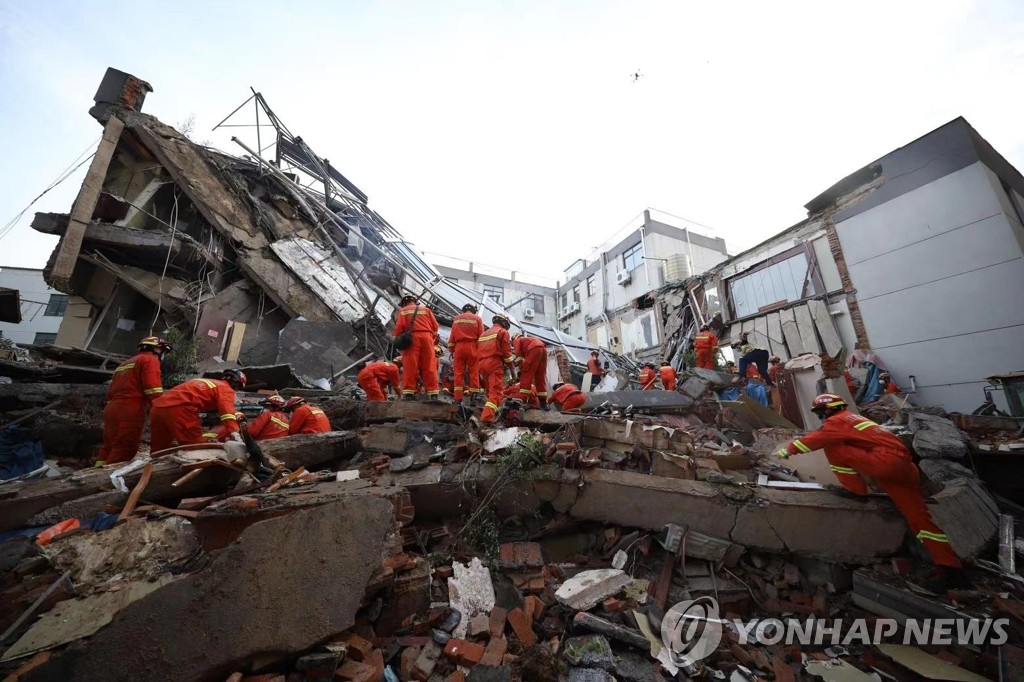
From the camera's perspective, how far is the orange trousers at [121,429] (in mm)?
4363

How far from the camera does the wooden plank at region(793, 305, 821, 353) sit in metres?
10.4

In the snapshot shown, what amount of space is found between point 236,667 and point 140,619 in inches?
20.7

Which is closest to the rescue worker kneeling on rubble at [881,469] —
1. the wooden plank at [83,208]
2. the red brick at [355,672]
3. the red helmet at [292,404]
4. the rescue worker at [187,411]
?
the red brick at [355,672]

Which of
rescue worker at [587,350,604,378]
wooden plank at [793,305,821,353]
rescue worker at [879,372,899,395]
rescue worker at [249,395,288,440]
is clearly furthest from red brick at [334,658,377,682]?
wooden plank at [793,305,821,353]

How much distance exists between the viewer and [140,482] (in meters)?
2.99

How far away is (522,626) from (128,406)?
511 centimetres

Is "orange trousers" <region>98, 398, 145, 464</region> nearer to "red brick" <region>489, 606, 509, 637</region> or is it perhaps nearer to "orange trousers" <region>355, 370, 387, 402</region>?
"orange trousers" <region>355, 370, 387, 402</region>

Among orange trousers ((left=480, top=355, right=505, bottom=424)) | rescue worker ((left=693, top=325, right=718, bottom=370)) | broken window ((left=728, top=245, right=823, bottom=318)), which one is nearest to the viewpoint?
orange trousers ((left=480, top=355, right=505, bottom=424))

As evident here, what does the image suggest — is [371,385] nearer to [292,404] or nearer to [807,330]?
[292,404]

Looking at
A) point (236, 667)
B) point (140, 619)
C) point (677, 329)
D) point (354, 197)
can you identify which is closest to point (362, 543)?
point (236, 667)

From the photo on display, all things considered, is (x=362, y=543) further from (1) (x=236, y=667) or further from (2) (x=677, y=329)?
(2) (x=677, y=329)

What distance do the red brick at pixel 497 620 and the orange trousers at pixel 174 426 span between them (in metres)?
3.70

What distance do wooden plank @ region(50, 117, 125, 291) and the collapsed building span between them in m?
4.21

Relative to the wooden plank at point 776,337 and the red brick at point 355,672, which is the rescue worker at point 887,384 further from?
the red brick at point 355,672
